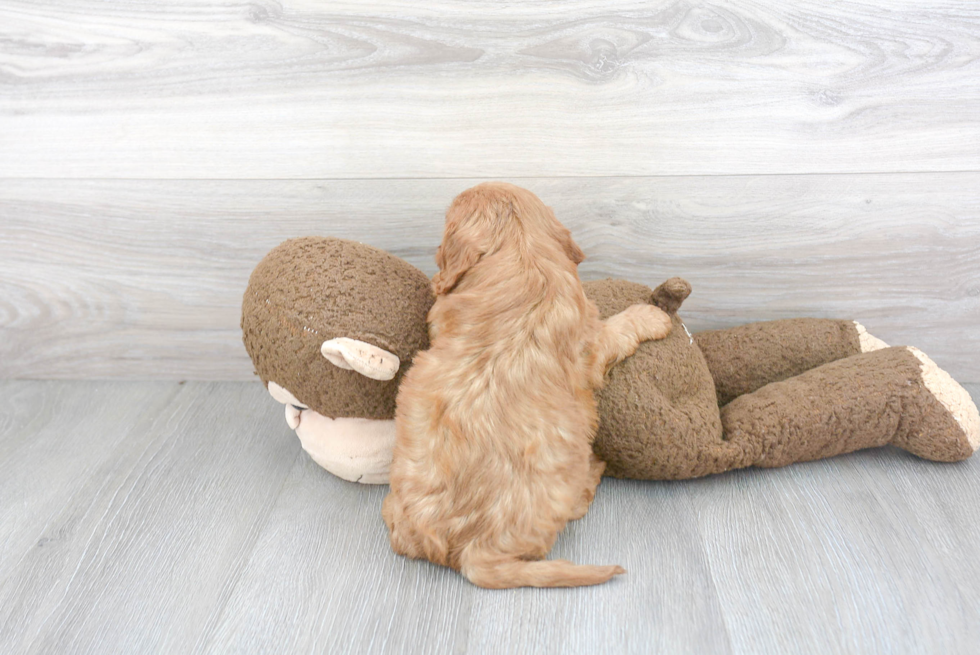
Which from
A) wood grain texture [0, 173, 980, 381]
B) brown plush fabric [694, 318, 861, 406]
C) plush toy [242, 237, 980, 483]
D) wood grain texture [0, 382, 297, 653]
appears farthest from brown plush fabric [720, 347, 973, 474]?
wood grain texture [0, 382, 297, 653]

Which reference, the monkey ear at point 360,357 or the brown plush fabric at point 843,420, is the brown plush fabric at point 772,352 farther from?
the monkey ear at point 360,357

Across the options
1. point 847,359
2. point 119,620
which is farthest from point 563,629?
point 847,359

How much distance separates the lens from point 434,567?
125 cm

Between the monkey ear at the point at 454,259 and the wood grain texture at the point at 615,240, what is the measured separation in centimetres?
46

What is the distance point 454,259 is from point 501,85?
57cm

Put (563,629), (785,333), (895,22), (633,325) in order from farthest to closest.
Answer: (785,333) < (895,22) < (633,325) < (563,629)

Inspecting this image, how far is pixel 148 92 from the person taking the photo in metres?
1.66

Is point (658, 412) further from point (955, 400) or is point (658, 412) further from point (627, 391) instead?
point (955, 400)

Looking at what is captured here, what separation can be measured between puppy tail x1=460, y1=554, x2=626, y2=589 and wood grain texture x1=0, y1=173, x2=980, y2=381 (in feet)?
2.62

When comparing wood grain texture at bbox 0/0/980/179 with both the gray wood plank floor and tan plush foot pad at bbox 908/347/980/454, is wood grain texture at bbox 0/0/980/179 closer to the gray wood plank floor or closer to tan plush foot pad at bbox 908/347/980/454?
tan plush foot pad at bbox 908/347/980/454

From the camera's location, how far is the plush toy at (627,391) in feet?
4.43

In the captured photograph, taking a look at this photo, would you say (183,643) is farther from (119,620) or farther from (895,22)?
(895,22)

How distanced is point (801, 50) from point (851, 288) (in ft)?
1.97

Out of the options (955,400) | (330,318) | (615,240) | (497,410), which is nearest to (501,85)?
(615,240)
